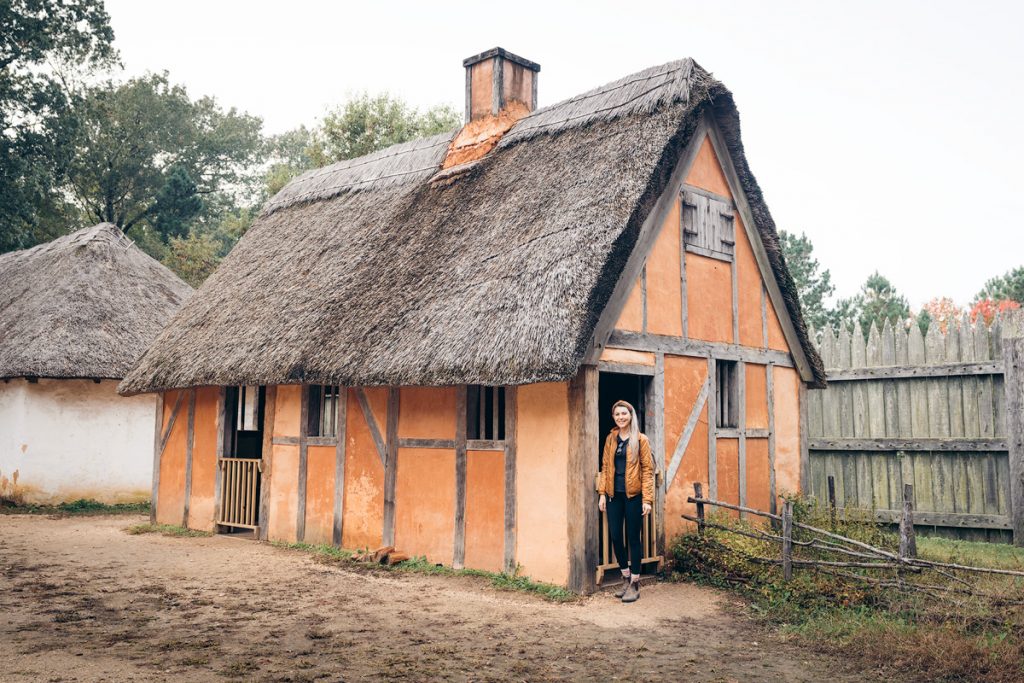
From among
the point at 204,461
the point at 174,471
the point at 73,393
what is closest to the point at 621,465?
the point at 204,461

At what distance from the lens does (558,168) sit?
388 inches

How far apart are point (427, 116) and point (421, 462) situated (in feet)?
73.3

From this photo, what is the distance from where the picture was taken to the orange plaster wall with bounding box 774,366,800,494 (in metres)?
10.7

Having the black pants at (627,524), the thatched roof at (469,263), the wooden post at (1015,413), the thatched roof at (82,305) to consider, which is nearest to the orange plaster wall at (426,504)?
the thatched roof at (469,263)

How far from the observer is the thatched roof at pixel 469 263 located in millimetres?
8148

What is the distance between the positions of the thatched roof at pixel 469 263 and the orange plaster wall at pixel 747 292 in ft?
0.97

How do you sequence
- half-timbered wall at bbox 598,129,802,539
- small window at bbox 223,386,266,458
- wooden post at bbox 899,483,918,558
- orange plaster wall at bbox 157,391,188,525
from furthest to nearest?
orange plaster wall at bbox 157,391,188,525 < small window at bbox 223,386,266,458 < half-timbered wall at bbox 598,129,802,539 < wooden post at bbox 899,483,918,558

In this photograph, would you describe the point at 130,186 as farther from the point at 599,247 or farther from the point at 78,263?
the point at 599,247

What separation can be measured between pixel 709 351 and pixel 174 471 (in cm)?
866

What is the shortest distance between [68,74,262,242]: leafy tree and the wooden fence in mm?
24776

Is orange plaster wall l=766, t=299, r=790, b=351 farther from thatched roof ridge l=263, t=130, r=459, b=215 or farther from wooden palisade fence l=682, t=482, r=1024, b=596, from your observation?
thatched roof ridge l=263, t=130, r=459, b=215

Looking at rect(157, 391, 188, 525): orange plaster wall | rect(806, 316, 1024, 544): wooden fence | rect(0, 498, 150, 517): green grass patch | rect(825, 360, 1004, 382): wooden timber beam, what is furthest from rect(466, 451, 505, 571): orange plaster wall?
rect(0, 498, 150, 517): green grass patch

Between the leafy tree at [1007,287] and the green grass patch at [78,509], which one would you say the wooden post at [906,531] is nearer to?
the green grass patch at [78,509]

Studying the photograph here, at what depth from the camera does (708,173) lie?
9969mm
